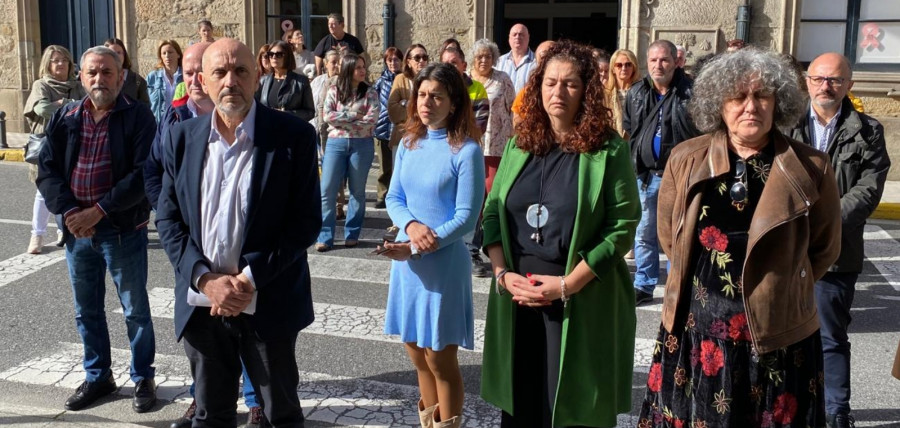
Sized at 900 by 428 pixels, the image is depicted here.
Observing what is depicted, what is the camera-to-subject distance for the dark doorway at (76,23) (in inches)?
621

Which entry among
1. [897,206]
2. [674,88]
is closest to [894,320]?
[674,88]

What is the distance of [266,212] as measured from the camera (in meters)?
3.58

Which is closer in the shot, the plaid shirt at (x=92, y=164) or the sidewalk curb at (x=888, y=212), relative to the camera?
the plaid shirt at (x=92, y=164)

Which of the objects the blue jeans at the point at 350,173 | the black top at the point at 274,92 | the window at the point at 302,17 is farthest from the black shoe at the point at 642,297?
the window at the point at 302,17

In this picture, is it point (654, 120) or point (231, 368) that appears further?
point (654, 120)

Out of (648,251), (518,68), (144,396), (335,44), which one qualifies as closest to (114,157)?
(144,396)

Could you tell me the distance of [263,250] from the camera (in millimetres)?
3604

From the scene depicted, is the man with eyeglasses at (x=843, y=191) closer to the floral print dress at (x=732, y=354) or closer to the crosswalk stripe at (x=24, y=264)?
the floral print dress at (x=732, y=354)

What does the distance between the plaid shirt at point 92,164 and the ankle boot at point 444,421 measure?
2034mm

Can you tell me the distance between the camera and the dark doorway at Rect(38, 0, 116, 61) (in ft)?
51.8

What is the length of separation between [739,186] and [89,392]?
3.48 metres

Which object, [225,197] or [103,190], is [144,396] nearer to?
[103,190]

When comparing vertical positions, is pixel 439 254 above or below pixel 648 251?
above

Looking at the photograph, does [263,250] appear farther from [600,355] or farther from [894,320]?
[894,320]
